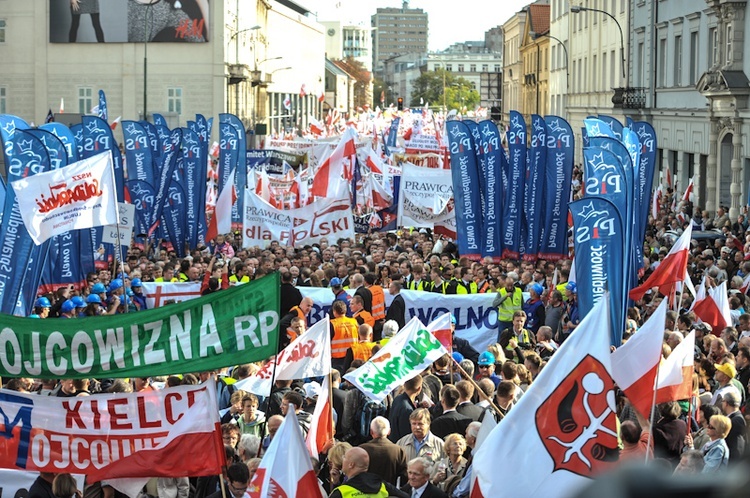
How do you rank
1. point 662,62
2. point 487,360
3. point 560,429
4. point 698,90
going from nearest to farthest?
1. point 560,429
2. point 487,360
3. point 698,90
4. point 662,62

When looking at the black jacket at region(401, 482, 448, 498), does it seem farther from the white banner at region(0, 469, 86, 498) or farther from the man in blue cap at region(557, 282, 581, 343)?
the man in blue cap at region(557, 282, 581, 343)

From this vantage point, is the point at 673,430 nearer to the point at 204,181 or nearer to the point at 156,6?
the point at 204,181

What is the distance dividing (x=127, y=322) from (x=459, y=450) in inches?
84.4

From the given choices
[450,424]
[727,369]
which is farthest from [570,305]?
[450,424]

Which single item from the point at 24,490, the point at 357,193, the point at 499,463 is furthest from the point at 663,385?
the point at 357,193

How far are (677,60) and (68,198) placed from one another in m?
32.2

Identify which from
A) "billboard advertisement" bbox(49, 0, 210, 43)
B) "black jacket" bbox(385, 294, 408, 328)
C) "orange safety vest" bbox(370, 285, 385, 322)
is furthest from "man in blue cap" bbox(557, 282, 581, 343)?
"billboard advertisement" bbox(49, 0, 210, 43)

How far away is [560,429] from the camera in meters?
6.16

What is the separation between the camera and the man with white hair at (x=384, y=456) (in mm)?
7531

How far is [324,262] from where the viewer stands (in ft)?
64.4

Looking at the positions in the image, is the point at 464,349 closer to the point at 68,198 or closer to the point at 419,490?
the point at 68,198

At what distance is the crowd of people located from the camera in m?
7.30

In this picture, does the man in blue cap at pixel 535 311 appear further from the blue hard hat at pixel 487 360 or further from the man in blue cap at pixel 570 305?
the blue hard hat at pixel 487 360

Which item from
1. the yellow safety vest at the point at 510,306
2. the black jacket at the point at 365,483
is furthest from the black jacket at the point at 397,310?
the black jacket at the point at 365,483
